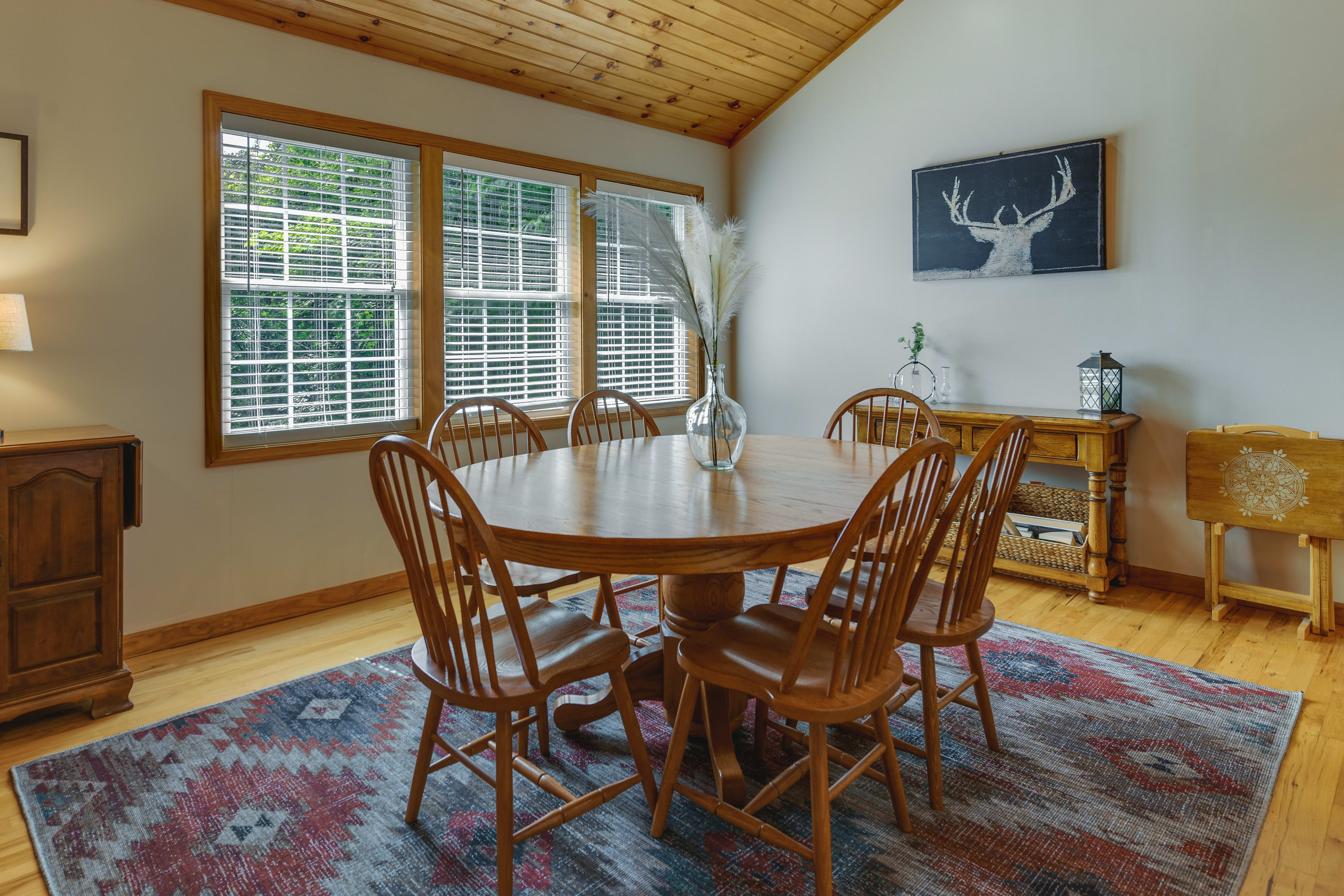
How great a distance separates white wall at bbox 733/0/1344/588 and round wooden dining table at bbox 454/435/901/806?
5.52 feet

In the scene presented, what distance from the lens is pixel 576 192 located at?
4.20 m

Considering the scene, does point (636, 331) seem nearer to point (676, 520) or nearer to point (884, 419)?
point (884, 419)

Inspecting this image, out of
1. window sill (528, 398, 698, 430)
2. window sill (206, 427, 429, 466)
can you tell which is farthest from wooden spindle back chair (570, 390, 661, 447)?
window sill (206, 427, 429, 466)

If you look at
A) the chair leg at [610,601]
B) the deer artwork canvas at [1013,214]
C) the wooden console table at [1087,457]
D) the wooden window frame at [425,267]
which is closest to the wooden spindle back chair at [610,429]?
the chair leg at [610,601]

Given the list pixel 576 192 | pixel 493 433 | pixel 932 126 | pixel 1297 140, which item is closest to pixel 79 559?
pixel 493 433

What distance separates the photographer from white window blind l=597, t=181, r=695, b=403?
4.44 metres

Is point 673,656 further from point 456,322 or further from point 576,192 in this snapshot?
point 576,192

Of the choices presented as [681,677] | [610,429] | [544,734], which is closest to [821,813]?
[681,677]

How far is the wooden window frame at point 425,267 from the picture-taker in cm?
296

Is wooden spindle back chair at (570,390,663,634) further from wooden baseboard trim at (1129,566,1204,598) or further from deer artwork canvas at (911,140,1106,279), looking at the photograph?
wooden baseboard trim at (1129,566,1204,598)

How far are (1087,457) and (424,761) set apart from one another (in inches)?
113

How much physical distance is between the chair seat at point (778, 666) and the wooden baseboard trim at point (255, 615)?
6.42ft

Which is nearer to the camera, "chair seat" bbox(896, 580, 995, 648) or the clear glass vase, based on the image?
"chair seat" bbox(896, 580, 995, 648)

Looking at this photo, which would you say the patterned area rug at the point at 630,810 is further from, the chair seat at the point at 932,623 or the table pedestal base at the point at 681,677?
the chair seat at the point at 932,623
